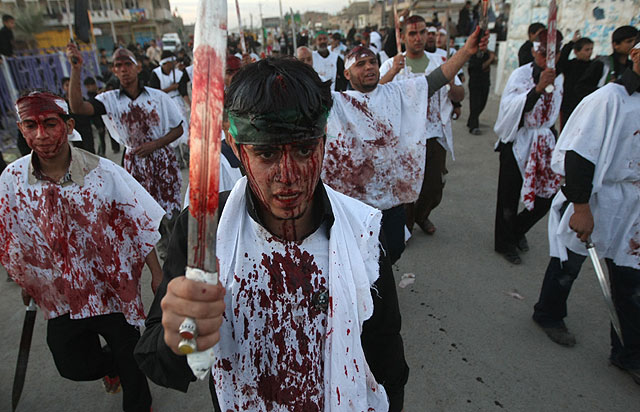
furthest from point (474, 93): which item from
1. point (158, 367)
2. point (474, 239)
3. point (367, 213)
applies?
point (158, 367)

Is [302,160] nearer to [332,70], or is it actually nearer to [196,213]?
[196,213]

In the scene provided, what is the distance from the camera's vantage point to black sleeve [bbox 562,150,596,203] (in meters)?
2.88

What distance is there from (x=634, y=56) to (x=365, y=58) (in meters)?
1.80

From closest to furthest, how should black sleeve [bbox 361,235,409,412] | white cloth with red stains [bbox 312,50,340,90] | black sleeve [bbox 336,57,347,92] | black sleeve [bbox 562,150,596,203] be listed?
black sleeve [bbox 361,235,409,412]
black sleeve [bbox 562,150,596,203]
black sleeve [bbox 336,57,347,92]
white cloth with red stains [bbox 312,50,340,90]

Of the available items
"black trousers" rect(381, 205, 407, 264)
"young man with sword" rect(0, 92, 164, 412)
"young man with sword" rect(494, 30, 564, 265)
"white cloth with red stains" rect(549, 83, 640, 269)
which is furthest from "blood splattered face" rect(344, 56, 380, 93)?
"young man with sword" rect(0, 92, 164, 412)

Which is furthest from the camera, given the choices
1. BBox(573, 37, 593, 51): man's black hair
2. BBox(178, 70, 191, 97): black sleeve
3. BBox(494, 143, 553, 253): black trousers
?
BBox(178, 70, 191, 97): black sleeve

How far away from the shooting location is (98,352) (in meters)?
2.72

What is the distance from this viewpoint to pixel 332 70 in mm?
9062

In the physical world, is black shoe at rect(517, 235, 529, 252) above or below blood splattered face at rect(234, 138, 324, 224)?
below

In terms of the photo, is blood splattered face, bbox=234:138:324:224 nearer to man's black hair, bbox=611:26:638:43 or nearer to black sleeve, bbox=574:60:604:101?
man's black hair, bbox=611:26:638:43

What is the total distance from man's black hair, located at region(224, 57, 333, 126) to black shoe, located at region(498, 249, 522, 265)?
4039mm

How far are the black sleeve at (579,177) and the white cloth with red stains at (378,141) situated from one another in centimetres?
107

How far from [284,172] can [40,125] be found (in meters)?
1.93

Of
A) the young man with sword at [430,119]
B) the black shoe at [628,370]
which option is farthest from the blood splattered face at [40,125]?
the black shoe at [628,370]
